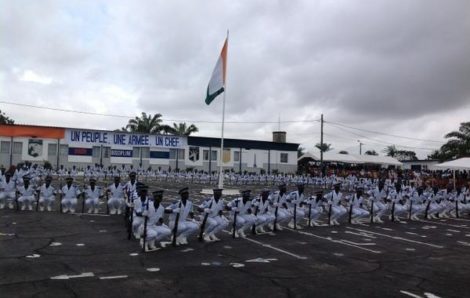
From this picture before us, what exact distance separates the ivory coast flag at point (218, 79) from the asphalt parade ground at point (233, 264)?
13.3 meters

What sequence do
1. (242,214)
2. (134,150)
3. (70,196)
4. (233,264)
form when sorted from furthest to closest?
(134,150), (70,196), (242,214), (233,264)

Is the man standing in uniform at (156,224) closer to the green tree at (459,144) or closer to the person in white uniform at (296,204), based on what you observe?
the person in white uniform at (296,204)

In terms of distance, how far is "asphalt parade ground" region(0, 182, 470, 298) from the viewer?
7.52 m

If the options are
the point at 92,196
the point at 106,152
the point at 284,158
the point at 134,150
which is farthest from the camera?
the point at 284,158

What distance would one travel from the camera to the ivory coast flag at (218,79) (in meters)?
26.1

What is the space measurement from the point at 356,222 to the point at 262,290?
10682 mm

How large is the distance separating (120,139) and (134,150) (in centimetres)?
199

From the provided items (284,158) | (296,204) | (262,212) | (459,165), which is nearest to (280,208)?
(296,204)

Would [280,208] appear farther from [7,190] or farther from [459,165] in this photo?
[459,165]

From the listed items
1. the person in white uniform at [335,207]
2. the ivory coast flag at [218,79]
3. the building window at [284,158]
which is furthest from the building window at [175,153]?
the person in white uniform at [335,207]

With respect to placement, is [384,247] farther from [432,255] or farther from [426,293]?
[426,293]

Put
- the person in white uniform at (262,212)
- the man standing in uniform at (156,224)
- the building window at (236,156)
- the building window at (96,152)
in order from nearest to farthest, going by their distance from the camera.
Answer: the man standing in uniform at (156,224), the person in white uniform at (262,212), the building window at (96,152), the building window at (236,156)

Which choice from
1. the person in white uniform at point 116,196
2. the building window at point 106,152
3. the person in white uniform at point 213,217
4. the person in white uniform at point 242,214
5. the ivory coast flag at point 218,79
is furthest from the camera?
the building window at point 106,152

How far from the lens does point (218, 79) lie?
26594 mm
